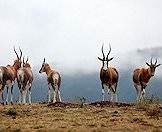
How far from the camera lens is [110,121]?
2617 centimetres

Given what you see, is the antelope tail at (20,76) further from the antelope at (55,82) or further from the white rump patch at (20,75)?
the antelope at (55,82)

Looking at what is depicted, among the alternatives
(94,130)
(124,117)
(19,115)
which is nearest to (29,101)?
(19,115)

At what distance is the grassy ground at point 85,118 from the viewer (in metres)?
23.6

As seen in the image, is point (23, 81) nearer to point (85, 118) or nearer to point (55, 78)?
point (55, 78)

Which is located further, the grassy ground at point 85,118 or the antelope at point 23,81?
the antelope at point 23,81

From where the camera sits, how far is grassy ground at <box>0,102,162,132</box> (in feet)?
77.5


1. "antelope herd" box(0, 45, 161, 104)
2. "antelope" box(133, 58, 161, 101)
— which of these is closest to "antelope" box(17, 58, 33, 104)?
"antelope herd" box(0, 45, 161, 104)

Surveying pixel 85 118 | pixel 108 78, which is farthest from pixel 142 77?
pixel 85 118

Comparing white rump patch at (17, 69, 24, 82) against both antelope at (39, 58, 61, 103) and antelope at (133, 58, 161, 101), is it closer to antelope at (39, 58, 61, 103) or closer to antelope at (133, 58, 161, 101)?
antelope at (39, 58, 61, 103)

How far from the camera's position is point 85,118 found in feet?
89.7

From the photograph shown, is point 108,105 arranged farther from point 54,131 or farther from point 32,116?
point 54,131

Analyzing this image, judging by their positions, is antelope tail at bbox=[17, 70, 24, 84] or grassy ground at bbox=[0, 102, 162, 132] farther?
antelope tail at bbox=[17, 70, 24, 84]

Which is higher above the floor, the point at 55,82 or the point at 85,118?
the point at 55,82

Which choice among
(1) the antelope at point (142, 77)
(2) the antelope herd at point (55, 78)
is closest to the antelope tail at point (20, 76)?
(2) the antelope herd at point (55, 78)
